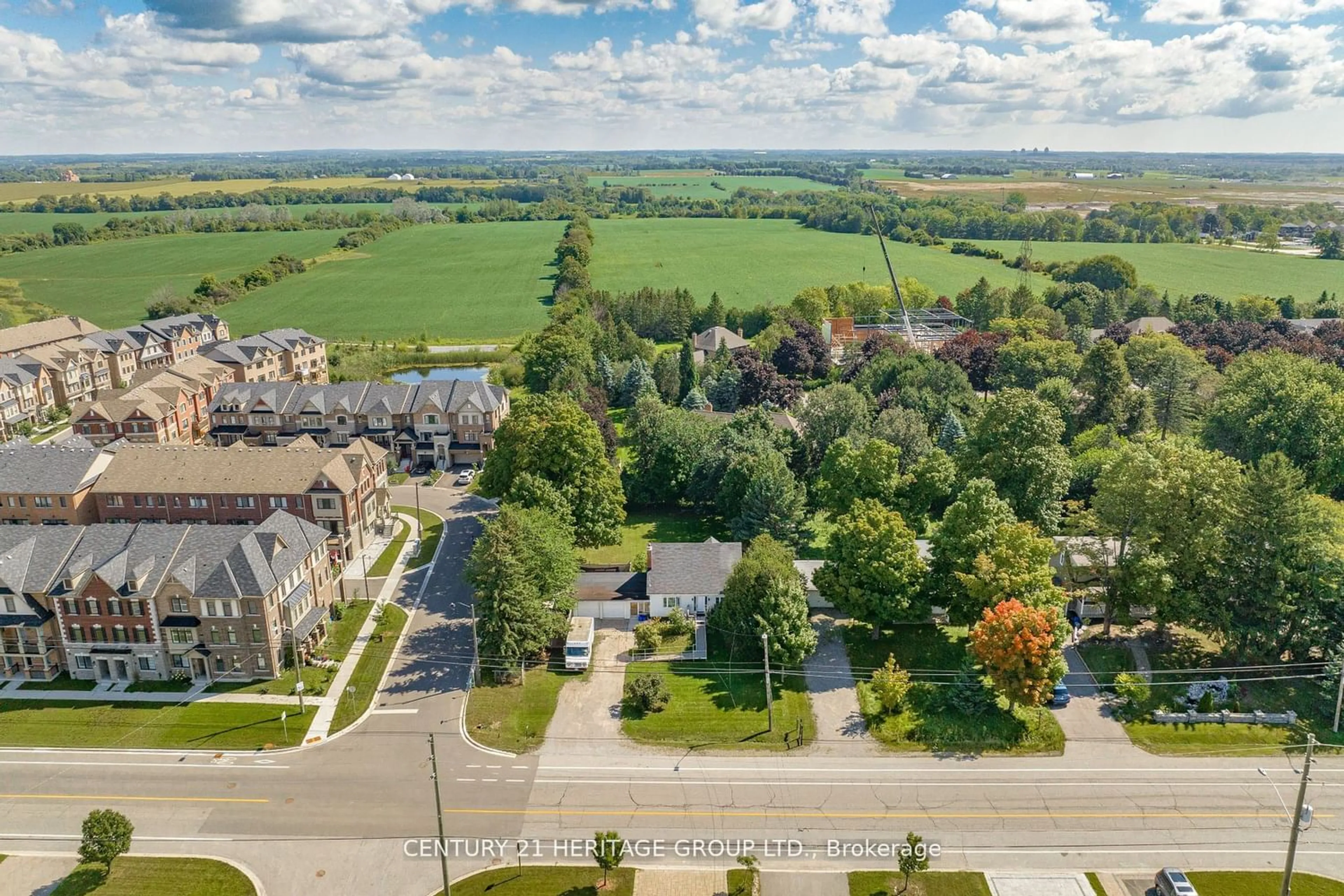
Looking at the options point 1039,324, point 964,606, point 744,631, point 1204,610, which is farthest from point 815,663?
point 1039,324

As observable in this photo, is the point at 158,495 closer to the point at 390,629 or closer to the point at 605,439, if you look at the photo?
the point at 390,629

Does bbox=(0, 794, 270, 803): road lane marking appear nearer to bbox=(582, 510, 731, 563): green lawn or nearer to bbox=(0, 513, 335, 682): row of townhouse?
bbox=(0, 513, 335, 682): row of townhouse

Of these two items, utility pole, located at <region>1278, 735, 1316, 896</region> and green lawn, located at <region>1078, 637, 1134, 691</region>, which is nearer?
utility pole, located at <region>1278, 735, 1316, 896</region>

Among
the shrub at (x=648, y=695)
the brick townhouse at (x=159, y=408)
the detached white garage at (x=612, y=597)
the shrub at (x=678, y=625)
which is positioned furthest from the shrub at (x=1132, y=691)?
the brick townhouse at (x=159, y=408)

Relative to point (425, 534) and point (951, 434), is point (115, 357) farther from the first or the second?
point (951, 434)

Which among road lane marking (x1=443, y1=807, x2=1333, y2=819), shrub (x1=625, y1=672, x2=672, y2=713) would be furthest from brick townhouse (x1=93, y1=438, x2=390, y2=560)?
road lane marking (x1=443, y1=807, x2=1333, y2=819)

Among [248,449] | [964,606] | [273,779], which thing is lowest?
[273,779]
